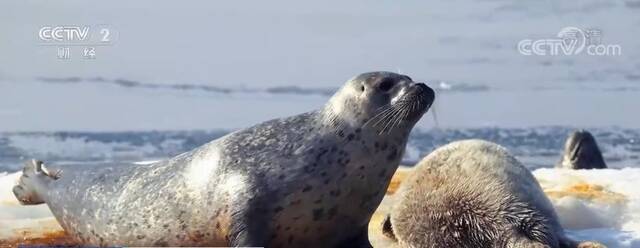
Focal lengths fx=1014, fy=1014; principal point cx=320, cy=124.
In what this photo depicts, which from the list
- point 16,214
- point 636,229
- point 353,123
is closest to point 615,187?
point 636,229

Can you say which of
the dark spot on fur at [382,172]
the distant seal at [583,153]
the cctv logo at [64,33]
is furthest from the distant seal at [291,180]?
the distant seal at [583,153]

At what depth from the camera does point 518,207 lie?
3863 mm

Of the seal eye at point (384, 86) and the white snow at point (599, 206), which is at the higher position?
the seal eye at point (384, 86)

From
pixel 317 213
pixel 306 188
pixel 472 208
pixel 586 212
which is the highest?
pixel 306 188

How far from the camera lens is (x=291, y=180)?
372cm

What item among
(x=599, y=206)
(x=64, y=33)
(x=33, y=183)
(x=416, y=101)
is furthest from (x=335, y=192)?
(x=64, y=33)

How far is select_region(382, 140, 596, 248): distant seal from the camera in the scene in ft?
12.5

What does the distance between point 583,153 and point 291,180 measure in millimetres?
4812

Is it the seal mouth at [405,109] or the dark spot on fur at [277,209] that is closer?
the dark spot on fur at [277,209]

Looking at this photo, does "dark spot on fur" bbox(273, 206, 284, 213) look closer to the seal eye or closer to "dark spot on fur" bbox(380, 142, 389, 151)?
"dark spot on fur" bbox(380, 142, 389, 151)

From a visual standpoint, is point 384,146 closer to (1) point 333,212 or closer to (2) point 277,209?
(1) point 333,212

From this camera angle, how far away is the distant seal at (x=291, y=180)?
145 inches

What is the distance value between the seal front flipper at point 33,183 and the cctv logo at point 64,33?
1621 mm

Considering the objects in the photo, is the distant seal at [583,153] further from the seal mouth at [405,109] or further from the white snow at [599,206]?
the seal mouth at [405,109]
